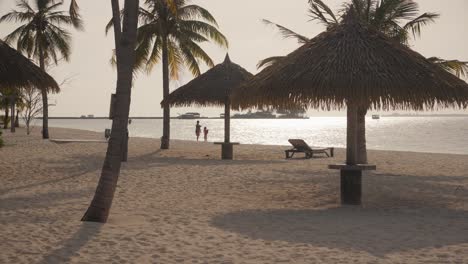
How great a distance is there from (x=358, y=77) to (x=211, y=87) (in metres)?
10.4

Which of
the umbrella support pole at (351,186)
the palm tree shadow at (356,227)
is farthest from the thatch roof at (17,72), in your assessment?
the umbrella support pole at (351,186)

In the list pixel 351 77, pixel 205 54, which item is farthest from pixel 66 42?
pixel 351 77

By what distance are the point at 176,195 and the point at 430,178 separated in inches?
258

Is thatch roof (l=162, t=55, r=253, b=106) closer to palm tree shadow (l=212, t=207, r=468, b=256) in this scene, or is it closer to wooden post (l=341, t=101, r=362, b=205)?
wooden post (l=341, t=101, r=362, b=205)

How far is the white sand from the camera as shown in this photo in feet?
18.2

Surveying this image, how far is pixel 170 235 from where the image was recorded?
636cm

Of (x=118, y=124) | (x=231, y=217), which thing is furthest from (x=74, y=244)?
(x=231, y=217)

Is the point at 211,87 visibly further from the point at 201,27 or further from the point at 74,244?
the point at 74,244

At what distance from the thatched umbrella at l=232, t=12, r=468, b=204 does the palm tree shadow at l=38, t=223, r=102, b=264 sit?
3.92 meters

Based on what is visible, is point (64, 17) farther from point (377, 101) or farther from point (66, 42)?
point (377, 101)

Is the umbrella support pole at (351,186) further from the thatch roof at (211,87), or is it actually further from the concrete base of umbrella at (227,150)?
the thatch roof at (211,87)

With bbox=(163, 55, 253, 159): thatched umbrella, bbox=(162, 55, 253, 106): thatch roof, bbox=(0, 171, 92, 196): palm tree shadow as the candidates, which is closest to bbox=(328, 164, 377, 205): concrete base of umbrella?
bbox=(0, 171, 92, 196): palm tree shadow

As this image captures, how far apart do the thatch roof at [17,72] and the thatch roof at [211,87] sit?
22.1ft

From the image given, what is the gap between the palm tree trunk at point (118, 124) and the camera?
6.99m
